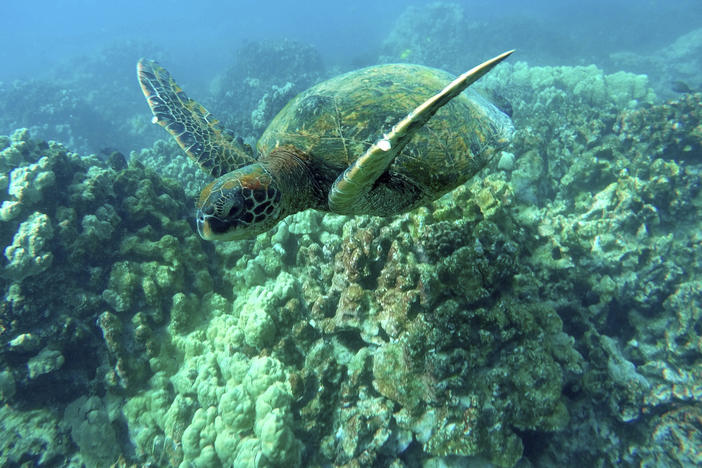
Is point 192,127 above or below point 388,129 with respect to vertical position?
above

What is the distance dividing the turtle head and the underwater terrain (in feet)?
4.74

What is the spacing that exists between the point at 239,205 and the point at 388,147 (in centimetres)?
88

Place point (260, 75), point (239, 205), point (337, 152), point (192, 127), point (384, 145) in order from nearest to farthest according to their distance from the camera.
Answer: point (384, 145)
point (239, 205)
point (337, 152)
point (192, 127)
point (260, 75)

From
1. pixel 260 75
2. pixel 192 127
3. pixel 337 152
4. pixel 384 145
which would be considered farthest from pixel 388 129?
pixel 260 75

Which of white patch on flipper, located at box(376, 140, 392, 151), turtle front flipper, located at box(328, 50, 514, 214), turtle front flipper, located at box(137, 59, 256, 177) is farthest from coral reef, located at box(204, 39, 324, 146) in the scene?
white patch on flipper, located at box(376, 140, 392, 151)

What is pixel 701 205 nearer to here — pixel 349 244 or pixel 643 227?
pixel 643 227

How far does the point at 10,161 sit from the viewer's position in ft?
15.0

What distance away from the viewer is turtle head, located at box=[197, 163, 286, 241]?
1726mm

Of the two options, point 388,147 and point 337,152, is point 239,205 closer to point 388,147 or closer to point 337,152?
point 388,147

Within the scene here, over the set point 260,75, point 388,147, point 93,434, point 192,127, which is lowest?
point 93,434

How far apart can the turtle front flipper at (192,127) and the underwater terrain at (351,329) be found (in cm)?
145

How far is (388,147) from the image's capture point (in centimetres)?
156

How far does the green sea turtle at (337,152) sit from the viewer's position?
1.88 metres

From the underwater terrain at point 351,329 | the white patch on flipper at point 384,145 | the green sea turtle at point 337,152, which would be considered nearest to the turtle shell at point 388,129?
the green sea turtle at point 337,152
